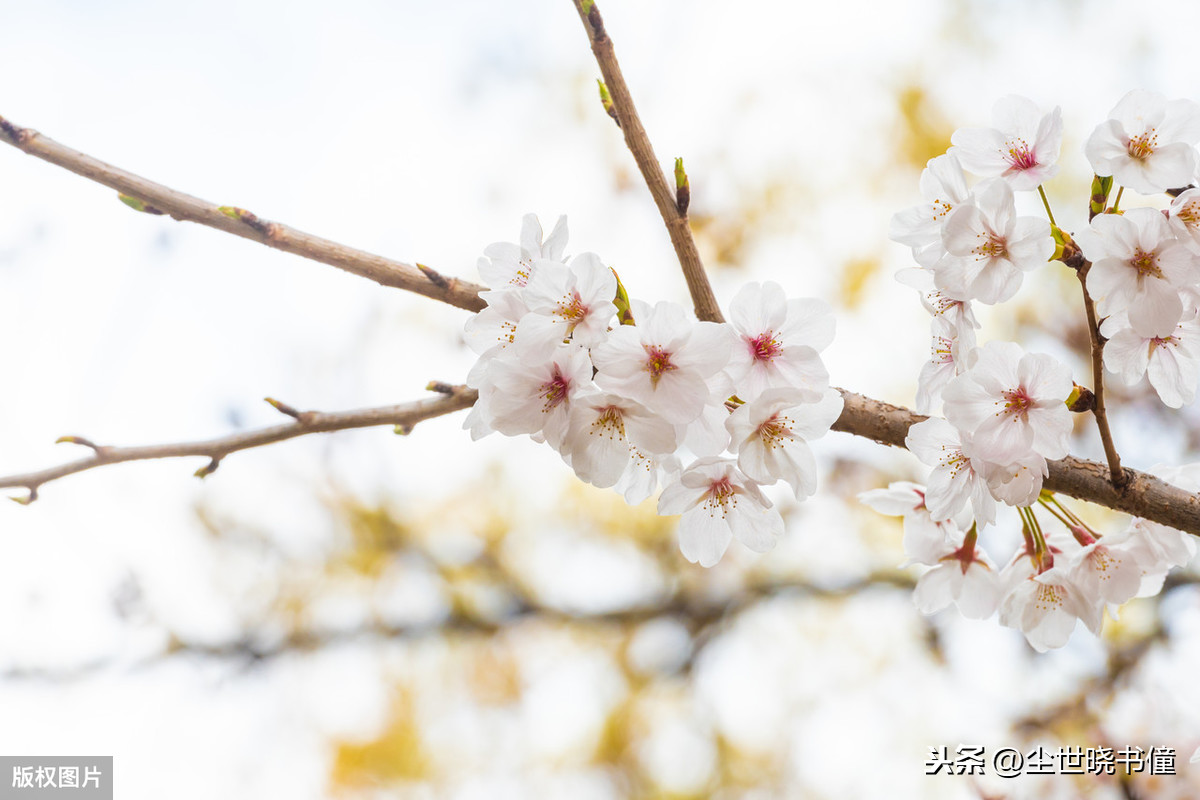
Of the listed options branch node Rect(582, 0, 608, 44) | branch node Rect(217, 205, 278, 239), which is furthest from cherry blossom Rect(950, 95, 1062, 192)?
branch node Rect(217, 205, 278, 239)

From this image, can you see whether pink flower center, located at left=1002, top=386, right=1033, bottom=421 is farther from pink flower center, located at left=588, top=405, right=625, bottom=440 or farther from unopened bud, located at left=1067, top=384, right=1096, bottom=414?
pink flower center, located at left=588, top=405, right=625, bottom=440

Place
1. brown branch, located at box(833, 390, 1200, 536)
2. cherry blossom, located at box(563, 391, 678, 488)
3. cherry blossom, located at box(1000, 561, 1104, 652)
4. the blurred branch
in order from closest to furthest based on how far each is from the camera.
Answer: cherry blossom, located at box(563, 391, 678, 488), brown branch, located at box(833, 390, 1200, 536), cherry blossom, located at box(1000, 561, 1104, 652), the blurred branch

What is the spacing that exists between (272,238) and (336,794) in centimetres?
314

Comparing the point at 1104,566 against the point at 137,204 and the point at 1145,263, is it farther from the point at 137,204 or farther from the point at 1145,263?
the point at 137,204

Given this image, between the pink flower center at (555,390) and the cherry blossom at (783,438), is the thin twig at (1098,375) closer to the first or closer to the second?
the cherry blossom at (783,438)

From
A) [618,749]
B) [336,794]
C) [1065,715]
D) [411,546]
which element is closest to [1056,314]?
[1065,715]

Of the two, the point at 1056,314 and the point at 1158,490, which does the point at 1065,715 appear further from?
the point at 1158,490

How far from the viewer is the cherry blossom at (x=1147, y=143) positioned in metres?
0.68

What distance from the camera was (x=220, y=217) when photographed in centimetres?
75

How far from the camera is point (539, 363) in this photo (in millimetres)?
652

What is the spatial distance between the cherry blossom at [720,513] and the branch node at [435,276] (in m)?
0.29

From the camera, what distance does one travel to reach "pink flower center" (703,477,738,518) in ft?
2.58

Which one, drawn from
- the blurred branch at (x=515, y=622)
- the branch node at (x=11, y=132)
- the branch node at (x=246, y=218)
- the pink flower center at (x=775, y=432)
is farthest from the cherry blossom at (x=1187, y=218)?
the blurred branch at (x=515, y=622)

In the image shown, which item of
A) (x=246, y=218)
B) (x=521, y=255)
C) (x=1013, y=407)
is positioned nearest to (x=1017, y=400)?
(x=1013, y=407)
